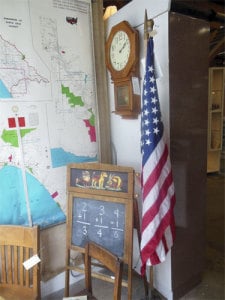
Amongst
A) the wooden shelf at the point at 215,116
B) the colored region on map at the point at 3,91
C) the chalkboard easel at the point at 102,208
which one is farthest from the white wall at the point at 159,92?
the wooden shelf at the point at 215,116

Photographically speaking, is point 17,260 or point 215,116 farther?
point 215,116

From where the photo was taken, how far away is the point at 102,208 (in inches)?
67.4

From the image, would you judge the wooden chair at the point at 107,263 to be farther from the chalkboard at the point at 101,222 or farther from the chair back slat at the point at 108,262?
the chalkboard at the point at 101,222

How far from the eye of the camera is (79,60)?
1.96 meters

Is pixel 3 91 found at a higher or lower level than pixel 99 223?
higher

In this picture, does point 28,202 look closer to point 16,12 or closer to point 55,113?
point 55,113

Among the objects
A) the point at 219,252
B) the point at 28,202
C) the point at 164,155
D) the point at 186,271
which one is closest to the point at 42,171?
the point at 28,202

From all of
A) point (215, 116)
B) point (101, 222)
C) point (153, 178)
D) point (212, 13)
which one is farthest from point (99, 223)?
point (215, 116)

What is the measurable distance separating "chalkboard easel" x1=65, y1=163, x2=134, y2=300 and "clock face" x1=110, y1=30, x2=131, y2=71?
30.6 inches

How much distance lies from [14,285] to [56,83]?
143 centimetres

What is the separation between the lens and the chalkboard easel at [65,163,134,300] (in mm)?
1607

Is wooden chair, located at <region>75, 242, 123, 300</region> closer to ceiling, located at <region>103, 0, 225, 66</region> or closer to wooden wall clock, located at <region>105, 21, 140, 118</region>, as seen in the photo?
wooden wall clock, located at <region>105, 21, 140, 118</region>

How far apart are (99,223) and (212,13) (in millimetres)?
2407

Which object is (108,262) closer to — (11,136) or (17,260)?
(17,260)
